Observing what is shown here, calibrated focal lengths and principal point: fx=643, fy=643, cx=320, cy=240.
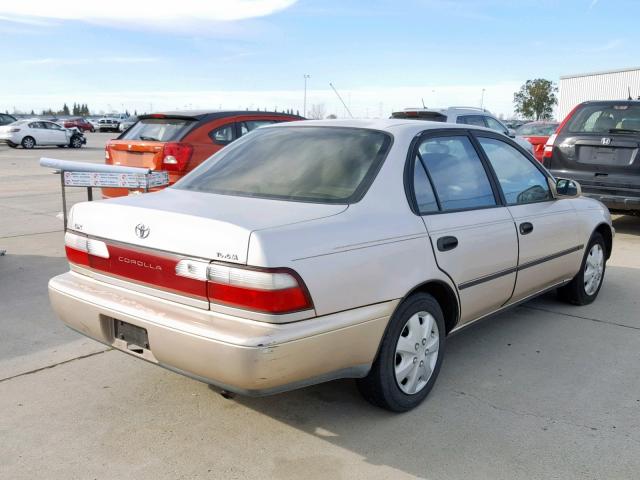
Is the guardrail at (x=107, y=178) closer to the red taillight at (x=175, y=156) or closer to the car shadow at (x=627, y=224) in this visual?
the red taillight at (x=175, y=156)

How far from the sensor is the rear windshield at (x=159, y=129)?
8.01 meters

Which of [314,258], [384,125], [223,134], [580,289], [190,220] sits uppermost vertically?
[384,125]

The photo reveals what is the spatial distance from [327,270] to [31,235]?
21.2 feet

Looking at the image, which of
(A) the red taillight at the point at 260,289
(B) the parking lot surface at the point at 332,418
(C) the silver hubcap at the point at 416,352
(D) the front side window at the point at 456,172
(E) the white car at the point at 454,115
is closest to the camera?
(A) the red taillight at the point at 260,289

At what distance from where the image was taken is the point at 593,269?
5.54 m

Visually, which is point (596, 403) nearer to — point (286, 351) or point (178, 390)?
point (286, 351)

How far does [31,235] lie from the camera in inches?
323

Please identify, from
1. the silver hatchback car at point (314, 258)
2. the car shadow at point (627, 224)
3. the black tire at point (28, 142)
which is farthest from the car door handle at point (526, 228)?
the black tire at point (28, 142)

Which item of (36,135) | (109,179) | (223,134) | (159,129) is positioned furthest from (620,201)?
(36,135)

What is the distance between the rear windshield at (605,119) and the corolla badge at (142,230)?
7137mm

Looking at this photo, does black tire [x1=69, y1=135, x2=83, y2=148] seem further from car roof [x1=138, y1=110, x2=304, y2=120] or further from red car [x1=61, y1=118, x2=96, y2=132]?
car roof [x1=138, y1=110, x2=304, y2=120]

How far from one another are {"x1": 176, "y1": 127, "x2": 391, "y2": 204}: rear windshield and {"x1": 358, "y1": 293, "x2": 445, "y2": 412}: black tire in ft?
2.14

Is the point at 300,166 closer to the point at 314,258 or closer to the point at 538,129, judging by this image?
the point at 314,258

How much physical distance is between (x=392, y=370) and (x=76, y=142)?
99.2ft
